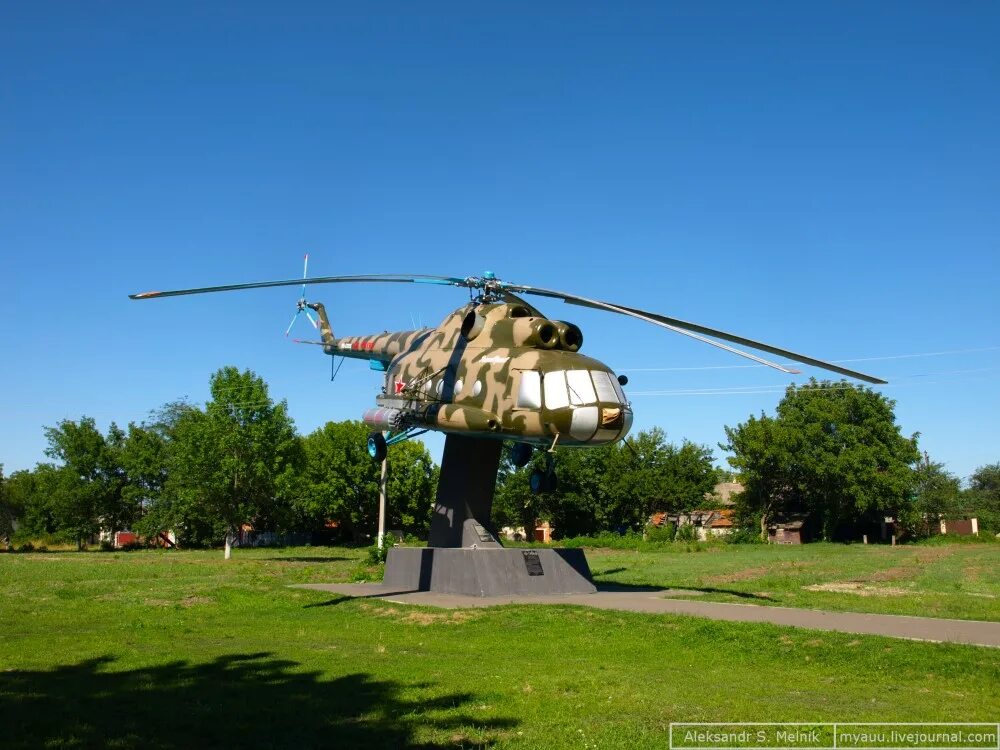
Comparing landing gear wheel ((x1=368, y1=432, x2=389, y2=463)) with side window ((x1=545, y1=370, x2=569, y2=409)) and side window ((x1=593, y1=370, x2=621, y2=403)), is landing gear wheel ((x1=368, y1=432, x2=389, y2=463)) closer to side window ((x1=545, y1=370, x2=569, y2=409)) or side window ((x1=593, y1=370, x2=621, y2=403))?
side window ((x1=545, y1=370, x2=569, y2=409))

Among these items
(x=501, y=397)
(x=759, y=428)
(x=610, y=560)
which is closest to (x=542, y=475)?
(x=501, y=397)

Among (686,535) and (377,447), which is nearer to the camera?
(377,447)

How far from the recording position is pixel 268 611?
1897 cm

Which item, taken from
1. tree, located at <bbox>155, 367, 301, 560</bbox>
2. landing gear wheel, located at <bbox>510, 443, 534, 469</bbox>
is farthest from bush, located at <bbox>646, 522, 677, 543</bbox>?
landing gear wheel, located at <bbox>510, 443, 534, 469</bbox>

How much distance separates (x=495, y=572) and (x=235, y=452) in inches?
1336

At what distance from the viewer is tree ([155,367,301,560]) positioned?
5062 cm

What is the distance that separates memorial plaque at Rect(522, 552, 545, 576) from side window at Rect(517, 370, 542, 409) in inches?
171

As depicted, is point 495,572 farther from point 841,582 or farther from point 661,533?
point 661,533

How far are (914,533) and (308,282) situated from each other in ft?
232

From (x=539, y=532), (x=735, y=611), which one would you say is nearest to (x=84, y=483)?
(x=539, y=532)

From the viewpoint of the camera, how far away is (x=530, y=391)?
744 inches

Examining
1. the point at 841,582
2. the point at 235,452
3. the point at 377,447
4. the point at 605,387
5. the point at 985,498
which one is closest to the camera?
the point at 605,387

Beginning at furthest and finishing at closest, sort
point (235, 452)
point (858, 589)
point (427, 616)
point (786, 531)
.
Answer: point (786, 531) < point (235, 452) < point (858, 589) < point (427, 616)

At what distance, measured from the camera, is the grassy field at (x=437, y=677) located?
8.35m
